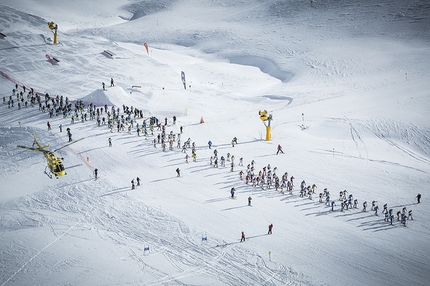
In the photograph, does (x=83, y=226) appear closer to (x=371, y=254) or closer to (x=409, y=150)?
(x=371, y=254)

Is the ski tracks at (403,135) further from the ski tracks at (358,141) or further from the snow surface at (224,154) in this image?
the ski tracks at (358,141)

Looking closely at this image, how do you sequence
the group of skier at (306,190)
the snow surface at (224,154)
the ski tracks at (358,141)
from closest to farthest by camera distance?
the snow surface at (224,154), the group of skier at (306,190), the ski tracks at (358,141)

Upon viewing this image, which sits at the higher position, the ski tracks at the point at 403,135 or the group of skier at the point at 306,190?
the ski tracks at the point at 403,135

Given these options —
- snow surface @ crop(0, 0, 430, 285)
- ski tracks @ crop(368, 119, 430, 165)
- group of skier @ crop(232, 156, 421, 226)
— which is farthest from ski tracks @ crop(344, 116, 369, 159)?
group of skier @ crop(232, 156, 421, 226)

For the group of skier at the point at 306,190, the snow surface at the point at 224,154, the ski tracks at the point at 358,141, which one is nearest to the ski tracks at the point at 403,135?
the snow surface at the point at 224,154

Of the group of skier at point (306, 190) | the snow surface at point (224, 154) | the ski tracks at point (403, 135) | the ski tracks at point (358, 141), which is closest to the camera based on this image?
the snow surface at point (224, 154)

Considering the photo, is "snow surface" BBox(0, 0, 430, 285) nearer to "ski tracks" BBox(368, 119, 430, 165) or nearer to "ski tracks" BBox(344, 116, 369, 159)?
"ski tracks" BBox(368, 119, 430, 165)

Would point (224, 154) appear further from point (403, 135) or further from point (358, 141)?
point (403, 135)

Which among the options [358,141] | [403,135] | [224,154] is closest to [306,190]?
[224,154]
